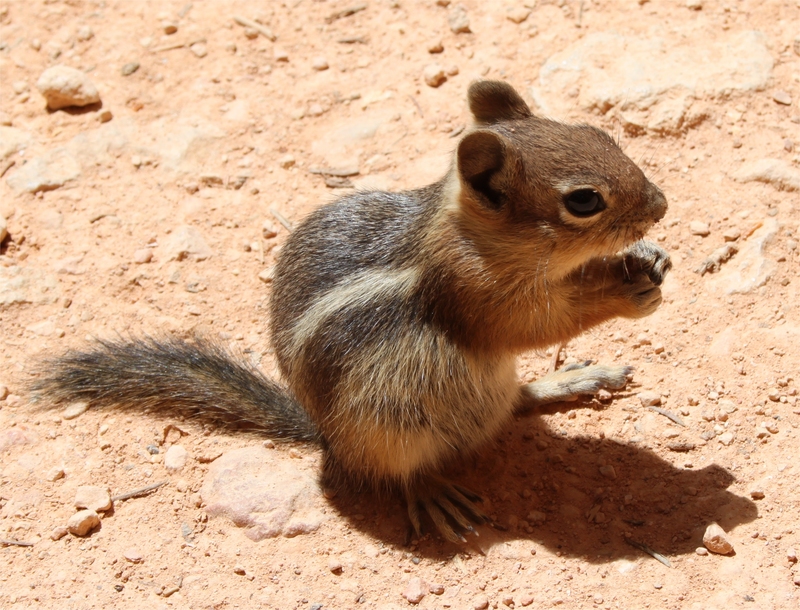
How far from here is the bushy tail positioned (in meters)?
3.78

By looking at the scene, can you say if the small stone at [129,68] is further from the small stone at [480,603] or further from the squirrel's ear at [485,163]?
the small stone at [480,603]

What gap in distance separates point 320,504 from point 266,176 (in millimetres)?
2194

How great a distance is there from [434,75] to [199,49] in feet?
5.35

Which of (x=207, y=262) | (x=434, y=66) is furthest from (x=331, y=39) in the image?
(x=207, y=262)

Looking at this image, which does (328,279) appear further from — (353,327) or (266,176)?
(266,176)

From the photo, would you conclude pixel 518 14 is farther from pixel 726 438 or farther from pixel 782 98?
pixel 726 438

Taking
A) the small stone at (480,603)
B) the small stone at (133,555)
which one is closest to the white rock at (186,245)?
the small stone at (133,555)

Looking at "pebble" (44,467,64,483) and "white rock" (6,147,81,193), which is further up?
"white rock" (6,147,81,193)

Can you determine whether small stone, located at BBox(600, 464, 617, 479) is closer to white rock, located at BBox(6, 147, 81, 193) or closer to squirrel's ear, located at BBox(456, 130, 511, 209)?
squirrel's ear, located at BBox(456, 130, 511, 209)

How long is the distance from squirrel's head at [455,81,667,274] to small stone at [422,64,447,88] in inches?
84.7

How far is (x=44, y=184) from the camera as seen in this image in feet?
16.1

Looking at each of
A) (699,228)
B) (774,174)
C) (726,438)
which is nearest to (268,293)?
(699,228)

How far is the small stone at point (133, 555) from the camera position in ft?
10.5

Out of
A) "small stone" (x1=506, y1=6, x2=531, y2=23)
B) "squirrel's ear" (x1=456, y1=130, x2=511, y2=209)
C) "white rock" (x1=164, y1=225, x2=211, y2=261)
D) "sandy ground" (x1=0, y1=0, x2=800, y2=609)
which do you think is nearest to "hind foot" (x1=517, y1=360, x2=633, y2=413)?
"sandy ground" (x1=0, y1=0, x2=800, y2=609)
